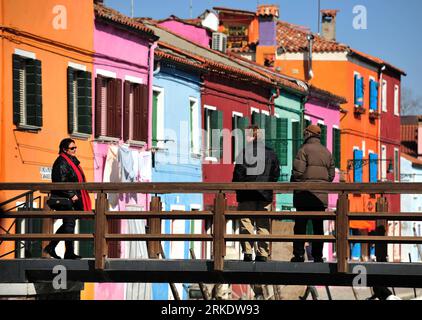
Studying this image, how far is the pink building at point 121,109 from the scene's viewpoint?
1255 inches

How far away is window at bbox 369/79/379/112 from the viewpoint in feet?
193

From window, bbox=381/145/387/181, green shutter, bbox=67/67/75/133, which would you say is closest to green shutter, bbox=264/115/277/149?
green shutter, bbox=67/67/75/133

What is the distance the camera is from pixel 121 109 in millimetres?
33219

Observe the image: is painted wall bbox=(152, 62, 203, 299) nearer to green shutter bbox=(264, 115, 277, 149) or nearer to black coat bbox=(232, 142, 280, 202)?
green shutter bbox=(264, 115, 277, 149)

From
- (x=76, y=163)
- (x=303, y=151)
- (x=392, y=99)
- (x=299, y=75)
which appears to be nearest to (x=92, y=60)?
(x=76, y=163)

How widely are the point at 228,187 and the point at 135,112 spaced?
1413 centimetres

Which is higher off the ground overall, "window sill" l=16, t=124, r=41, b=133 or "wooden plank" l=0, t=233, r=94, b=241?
"window sill" l=16, t=124, r=41, b=133

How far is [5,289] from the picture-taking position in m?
21.1

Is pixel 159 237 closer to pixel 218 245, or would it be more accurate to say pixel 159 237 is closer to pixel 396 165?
pixel 218 245

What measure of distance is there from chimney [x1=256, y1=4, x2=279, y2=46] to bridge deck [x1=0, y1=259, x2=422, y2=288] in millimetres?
34085

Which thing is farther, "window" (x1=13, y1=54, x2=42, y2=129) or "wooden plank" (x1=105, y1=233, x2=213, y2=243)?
"window" (x1=13, y1=54, x2=42, y2=129)

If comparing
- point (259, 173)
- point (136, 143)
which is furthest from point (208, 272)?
point (136, 143)

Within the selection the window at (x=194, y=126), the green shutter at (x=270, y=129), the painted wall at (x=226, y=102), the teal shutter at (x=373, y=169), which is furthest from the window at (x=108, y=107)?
the teal shutter at (x=373, y=169)

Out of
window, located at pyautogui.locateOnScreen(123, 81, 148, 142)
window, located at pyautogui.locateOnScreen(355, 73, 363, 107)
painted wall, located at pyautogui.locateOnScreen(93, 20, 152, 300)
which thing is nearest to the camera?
painted wall, located at pyautogui.locateOnScreen(93, 20, 152, 300)
